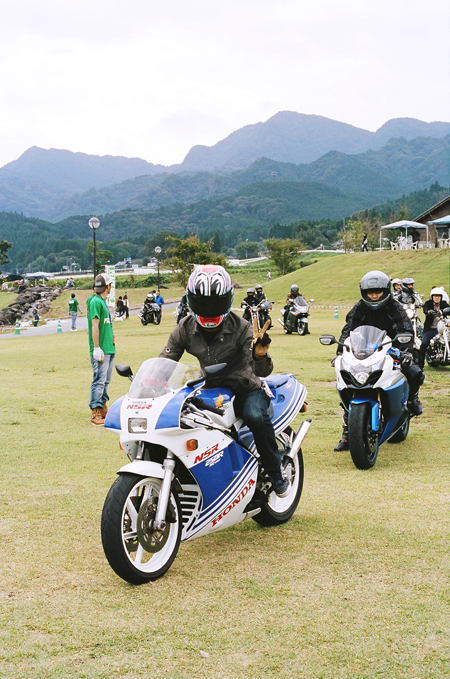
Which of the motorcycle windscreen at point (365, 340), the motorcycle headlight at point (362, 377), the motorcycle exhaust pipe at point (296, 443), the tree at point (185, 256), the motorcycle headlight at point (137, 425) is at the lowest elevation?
the motorcycle exhaust pipe at point (296, 443)

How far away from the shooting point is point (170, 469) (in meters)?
4.23

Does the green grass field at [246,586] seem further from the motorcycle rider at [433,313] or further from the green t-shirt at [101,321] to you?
the motorcycle rider at [433,313]

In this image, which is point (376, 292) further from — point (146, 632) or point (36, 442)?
point (146, 632)

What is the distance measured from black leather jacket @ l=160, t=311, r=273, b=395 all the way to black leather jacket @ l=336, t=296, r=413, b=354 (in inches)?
127

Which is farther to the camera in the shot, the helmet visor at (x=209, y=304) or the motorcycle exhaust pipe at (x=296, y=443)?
the motorcycle exhaust pipe at (x=296, y=443)

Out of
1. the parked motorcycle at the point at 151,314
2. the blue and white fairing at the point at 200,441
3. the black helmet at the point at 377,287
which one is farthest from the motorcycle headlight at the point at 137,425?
the parked motorcycle at the point at 151,314

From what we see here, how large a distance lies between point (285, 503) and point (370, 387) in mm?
2342

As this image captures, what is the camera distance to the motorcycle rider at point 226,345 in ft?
15.7

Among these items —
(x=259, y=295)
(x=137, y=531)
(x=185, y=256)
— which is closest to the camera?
(x=137, y=531)

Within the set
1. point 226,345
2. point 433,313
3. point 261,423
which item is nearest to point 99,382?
point 226,345

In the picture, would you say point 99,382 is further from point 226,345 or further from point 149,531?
point 149,531

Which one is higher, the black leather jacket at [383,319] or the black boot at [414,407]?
the black leather jacket at [383,319]

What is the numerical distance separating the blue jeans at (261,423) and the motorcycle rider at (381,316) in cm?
306

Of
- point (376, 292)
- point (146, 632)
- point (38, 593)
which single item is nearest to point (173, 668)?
point (146, 632)
